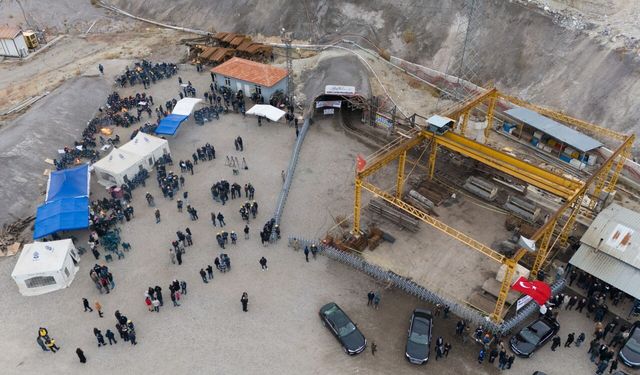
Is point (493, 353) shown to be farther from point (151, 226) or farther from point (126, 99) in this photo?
point (126, 99)

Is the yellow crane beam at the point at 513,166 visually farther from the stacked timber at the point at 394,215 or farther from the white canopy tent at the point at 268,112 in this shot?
the white canopy tent at the point at 268,112

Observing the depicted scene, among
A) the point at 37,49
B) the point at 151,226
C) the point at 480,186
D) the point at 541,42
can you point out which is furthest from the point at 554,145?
the point at 37,49

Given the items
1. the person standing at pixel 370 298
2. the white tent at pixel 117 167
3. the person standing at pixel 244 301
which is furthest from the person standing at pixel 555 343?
the white tent at pixel 117 167

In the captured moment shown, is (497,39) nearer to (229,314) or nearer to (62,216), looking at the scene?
(229,314)

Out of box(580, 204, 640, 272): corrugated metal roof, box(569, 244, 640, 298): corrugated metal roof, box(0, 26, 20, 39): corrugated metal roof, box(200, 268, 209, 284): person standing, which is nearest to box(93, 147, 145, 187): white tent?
box(200, 268, 209, 284): person standing

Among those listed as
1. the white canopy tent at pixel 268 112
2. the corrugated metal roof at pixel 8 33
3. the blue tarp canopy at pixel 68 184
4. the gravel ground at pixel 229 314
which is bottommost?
the gravel ground at pixel 229 314

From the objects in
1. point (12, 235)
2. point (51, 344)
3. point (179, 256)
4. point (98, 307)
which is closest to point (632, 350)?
point (179, 256)
